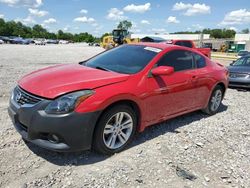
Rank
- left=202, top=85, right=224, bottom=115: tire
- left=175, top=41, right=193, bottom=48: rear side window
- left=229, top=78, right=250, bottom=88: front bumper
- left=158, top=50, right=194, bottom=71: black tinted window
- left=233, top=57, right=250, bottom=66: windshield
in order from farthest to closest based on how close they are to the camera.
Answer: left=175, top=41, right=193, bottom=48: rear side window < left=233, top=57, right=250, bottom=66: windshield < left=229, top=78, right=250, bottom=88: front bumper < left=202, top=85, right=224, bottom=115: tire < left=158, top=50, right=194, bottom=71: black tinted window

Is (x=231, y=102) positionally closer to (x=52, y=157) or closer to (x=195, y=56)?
(x=195, y=56)

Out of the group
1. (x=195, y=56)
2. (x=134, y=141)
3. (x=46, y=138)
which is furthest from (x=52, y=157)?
(x=195, y=56)

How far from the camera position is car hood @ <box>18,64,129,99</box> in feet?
11.7

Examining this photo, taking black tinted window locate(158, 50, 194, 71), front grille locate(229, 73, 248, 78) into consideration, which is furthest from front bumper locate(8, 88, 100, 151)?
front grille locate(229, 73, 248, 78)

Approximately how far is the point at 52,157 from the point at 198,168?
78.7 inches

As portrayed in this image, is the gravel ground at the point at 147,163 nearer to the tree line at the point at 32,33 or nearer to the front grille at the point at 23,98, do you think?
the front grille at the point at 23,98

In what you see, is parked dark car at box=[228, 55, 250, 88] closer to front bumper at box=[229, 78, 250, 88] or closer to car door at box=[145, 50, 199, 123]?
front bumper at box=[229, 78, 250, 88]

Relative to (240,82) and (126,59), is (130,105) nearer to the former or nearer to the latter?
A: (126,59)

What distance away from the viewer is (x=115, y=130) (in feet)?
13.2

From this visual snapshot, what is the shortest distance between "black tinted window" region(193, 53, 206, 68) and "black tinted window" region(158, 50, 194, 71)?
178 millimetres

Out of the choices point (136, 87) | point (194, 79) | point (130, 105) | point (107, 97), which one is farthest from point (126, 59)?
point (194, 79)

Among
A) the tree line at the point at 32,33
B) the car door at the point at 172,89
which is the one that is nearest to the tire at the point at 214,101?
the car door at the point at 172,89

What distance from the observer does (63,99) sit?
346 centimetres

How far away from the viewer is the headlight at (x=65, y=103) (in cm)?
341
